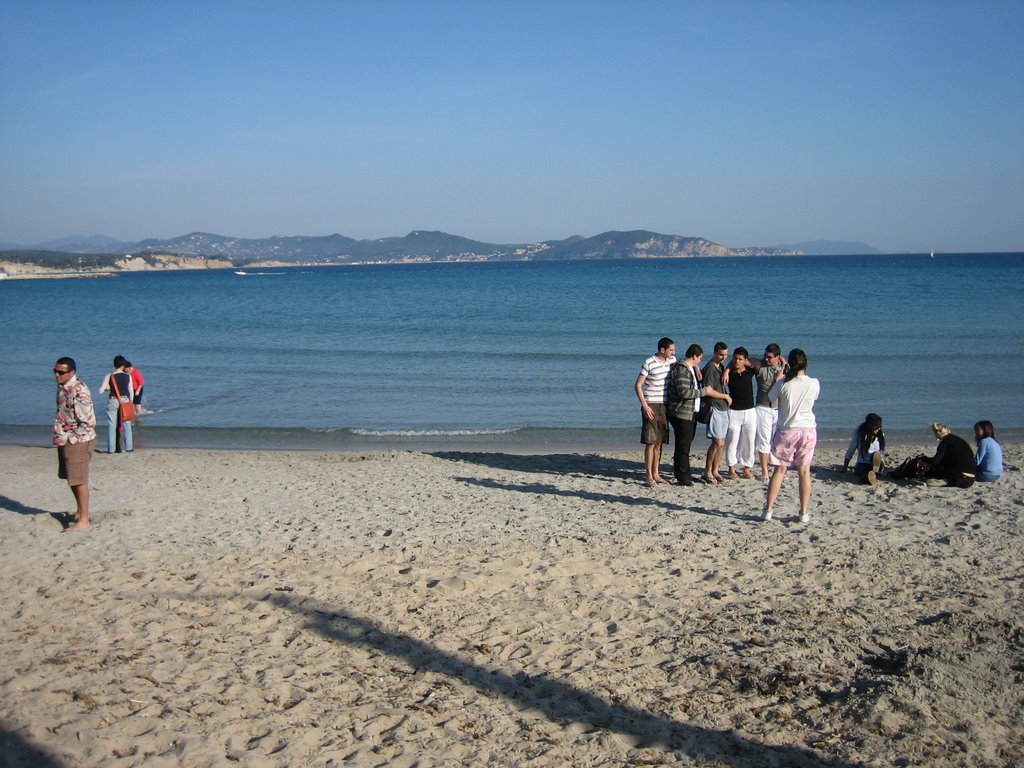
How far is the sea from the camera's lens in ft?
51.4

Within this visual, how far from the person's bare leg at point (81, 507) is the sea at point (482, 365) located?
6.27 meters

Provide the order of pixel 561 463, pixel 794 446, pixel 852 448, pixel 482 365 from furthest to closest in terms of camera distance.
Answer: pixel 482 365 → pixel 561 463 → pixel 852 448 → pixel 794 446

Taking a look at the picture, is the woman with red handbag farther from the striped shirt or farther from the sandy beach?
the striped shirt

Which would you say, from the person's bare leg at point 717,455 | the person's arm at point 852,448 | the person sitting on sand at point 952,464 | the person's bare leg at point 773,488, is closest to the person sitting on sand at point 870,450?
the person's arm at point 852,448

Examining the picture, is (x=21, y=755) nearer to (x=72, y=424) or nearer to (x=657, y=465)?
(x=72, y=424)

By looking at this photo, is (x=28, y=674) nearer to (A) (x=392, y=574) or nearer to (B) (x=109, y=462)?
(A) (x=392, y=574)

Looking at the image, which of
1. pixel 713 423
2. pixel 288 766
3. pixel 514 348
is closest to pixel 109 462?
pixel 713 423

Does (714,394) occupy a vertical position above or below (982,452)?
above

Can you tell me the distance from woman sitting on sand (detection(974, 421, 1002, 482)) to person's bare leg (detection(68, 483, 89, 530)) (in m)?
9.76

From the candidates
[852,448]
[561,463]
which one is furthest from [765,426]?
[561,463]

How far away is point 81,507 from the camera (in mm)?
8336

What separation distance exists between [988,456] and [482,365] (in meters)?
15.9

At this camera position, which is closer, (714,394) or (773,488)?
(773,488)

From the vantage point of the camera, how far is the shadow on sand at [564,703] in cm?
425
